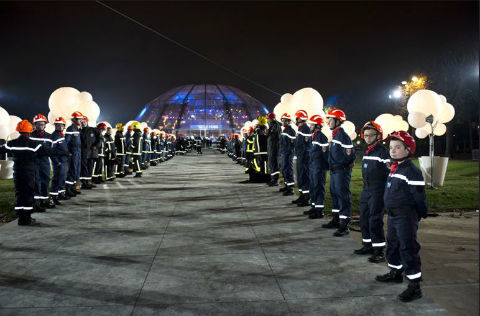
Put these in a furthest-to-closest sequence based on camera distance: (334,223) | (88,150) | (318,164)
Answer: (88,150)
(318,164)
(334,223)

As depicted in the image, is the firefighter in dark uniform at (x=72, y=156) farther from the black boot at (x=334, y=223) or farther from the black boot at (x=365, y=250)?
the black boot at (x=365, y=250)

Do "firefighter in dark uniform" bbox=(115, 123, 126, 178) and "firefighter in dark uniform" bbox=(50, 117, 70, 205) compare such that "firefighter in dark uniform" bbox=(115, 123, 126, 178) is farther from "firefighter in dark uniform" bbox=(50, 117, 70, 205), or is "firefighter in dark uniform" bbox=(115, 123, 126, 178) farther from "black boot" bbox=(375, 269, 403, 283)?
"black boot" bbox=(375, 269, 403, 283)

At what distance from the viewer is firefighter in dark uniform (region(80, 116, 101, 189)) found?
1338 cm

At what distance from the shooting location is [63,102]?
50.3ft

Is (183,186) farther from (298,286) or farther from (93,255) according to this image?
(298,286)

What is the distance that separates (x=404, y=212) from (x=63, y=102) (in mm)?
14084

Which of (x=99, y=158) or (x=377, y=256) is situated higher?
(x=99, y=158)

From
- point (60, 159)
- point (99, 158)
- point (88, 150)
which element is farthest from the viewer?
point (99, 158)

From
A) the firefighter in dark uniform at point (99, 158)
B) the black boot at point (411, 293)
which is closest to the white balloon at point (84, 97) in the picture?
the firefighter in dark uniform at point (99, 158)

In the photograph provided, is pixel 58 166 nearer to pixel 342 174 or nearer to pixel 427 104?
pixel 342 174

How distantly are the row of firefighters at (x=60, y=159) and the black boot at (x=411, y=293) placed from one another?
22.4 ft

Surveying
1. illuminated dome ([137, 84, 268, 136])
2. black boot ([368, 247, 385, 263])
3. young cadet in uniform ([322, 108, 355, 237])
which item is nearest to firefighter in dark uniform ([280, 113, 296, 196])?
young cadet in uniform ([322, 108, 355, 237])

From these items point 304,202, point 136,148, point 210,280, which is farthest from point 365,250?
point 136,148

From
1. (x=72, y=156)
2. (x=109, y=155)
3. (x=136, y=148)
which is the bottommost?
(x=109, y=155)
